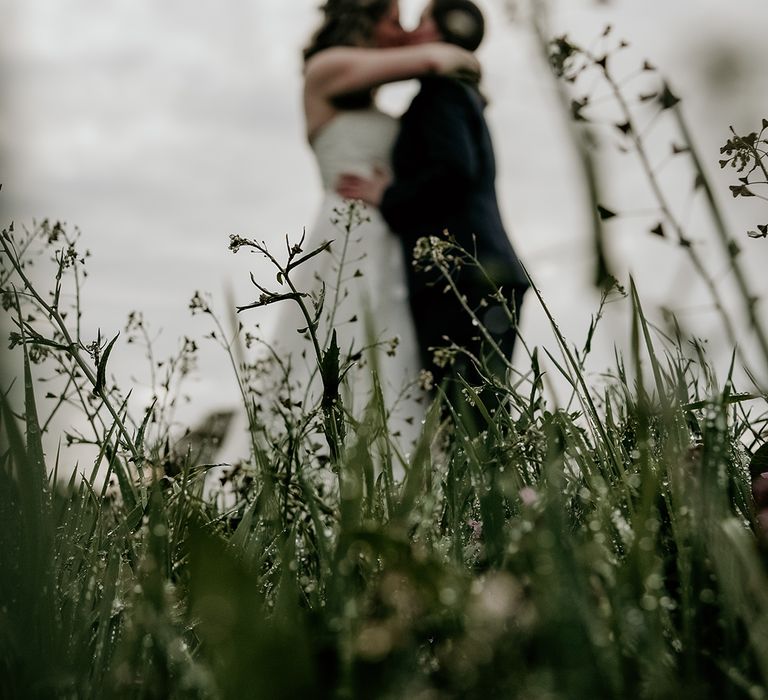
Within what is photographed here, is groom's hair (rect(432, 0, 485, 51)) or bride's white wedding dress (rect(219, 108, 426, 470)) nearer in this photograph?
bride's white wedding dress (rect(219, 108, 426, 470))

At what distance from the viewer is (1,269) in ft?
2.74

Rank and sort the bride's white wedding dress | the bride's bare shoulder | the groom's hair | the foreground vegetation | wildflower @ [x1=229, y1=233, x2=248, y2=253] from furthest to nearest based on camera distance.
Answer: the groom's hair
the bride's bare shoulder
the bride's white wedding dress
wildflower @ [x1=229, y1=233, x2=248, y2=253]
the foreground vegetation

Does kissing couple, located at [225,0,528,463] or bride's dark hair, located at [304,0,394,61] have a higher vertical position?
bride's dark hair, located at [304,0,394,61]

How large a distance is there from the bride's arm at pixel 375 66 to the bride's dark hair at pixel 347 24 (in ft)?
0.24

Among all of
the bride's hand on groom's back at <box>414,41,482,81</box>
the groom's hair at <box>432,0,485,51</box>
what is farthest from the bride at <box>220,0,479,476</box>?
the groom's hair at <box>432,0,485,51</box>

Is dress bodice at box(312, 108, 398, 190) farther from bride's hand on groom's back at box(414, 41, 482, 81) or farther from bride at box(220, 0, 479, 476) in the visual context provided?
bride's hand on groom's back at box(414, 41, 482, 81)

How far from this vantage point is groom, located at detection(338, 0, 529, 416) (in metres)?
2.99

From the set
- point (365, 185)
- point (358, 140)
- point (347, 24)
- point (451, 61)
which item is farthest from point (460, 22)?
point (365, 185)

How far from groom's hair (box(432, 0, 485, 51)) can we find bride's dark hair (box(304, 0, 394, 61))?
0.77ft

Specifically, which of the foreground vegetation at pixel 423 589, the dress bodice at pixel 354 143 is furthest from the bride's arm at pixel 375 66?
the foreground vegetation at pixel 423 589

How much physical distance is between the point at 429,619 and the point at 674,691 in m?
0.10

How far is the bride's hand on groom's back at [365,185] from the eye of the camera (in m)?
3.21

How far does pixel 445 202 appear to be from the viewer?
10.2 ft

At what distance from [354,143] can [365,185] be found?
200 mm
